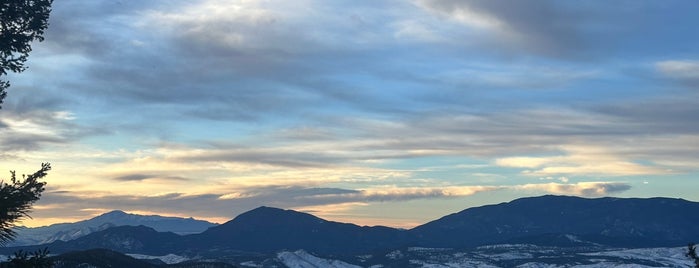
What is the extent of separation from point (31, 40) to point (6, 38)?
172cm

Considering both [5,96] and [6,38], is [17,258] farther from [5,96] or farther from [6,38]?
[6,38]

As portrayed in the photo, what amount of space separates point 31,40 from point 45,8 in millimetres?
2542

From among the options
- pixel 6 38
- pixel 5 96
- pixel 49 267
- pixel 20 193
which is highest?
pixel 6 38

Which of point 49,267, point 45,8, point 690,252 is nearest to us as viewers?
point 49,267

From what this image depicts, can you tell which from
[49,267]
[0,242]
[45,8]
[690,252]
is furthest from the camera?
[690,252]

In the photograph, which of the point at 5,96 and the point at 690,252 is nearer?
the point at 5,96

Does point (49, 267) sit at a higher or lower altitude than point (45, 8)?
lower

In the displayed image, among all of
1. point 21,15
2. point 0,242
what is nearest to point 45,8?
point 21,15

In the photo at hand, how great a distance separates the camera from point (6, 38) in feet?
177

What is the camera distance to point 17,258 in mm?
48812

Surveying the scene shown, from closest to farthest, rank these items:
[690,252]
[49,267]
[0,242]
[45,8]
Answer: [0,242] < [49,267] < [45,8] < [690,252]

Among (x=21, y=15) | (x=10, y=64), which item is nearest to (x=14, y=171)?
(x=10, y=64)

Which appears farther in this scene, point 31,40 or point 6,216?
point 31,40

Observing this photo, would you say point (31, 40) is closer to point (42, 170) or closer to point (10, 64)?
point (10, 64)
